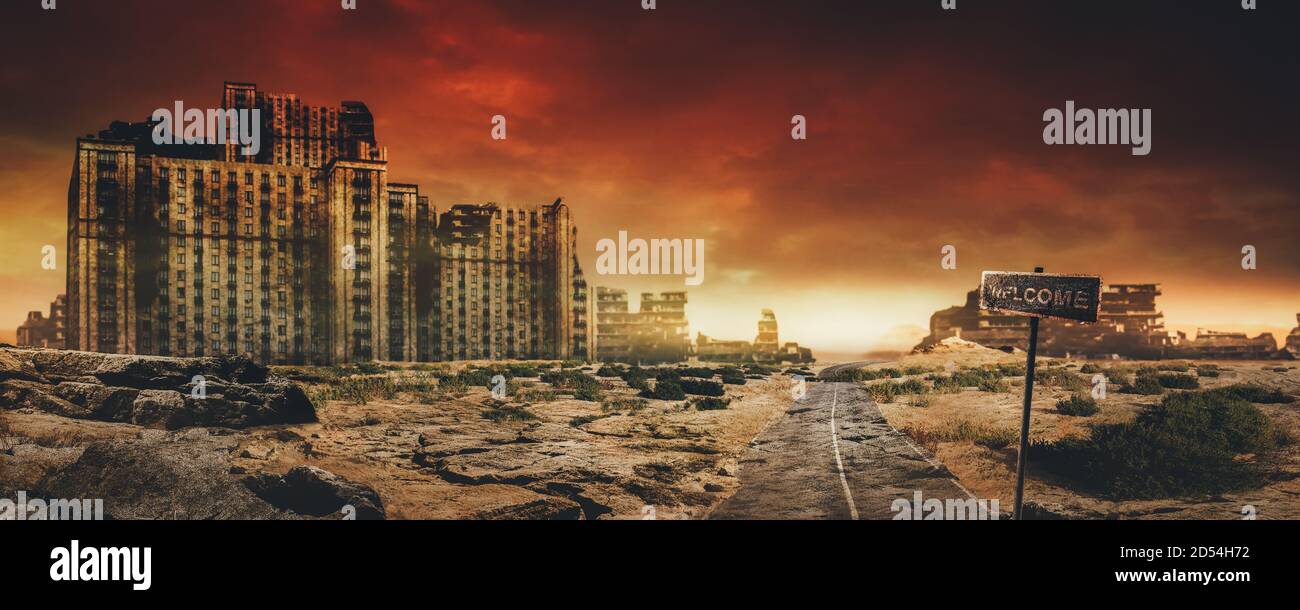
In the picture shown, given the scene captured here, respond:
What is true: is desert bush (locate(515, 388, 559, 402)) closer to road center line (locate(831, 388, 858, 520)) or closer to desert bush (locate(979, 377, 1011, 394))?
road center line (locate(831, 388, 858, 520))

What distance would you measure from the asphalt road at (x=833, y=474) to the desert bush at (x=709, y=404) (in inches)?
219

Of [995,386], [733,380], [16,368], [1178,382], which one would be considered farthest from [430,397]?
[1178,382]

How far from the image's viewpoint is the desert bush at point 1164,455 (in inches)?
681

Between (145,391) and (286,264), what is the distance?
305ft

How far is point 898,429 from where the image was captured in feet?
84.5

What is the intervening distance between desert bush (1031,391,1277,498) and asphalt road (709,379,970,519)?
12.8 feet

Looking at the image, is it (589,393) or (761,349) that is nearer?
(589,393)

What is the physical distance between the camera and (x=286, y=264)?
105062mm

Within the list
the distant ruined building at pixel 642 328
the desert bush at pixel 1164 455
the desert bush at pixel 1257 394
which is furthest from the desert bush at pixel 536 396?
the distant ruined building at pixel 642 328

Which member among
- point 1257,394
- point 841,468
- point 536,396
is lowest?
point 536,396

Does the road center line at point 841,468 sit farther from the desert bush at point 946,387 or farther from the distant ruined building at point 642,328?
the distant ruined building at point 642,328

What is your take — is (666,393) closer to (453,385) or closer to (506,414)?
(506,414)

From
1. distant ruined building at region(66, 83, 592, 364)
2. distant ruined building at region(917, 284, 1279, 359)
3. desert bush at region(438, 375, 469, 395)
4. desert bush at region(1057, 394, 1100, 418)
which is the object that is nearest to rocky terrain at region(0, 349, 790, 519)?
desert bush at region(438, 375, 469, 395)

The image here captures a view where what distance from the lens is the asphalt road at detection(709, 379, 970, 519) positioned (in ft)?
50.2
